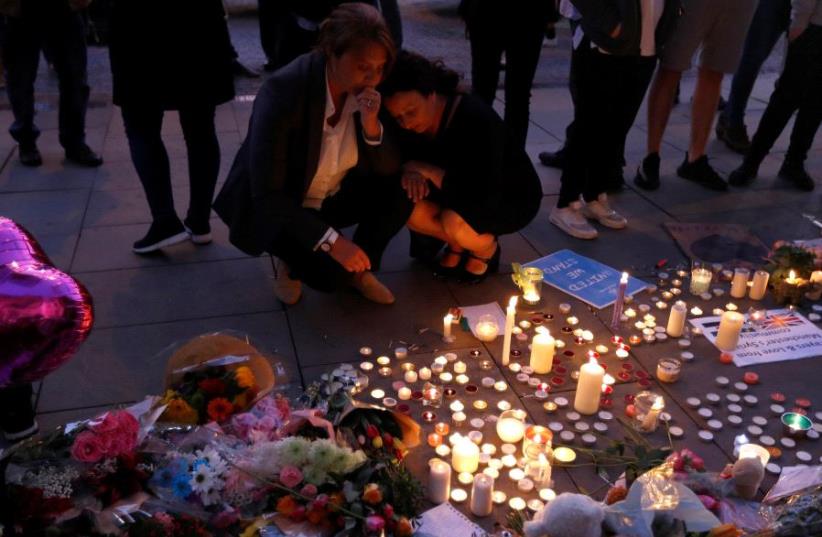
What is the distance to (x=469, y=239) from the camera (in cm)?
312

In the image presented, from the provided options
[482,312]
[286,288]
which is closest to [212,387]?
[286,288]

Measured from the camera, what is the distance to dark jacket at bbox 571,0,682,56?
3.30 metres

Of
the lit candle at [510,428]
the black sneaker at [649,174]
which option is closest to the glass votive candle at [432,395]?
the lit candle at [510,428]

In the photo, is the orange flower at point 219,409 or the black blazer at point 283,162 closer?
the orange flower at point 219,409

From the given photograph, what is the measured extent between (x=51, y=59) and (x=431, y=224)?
2472 mm

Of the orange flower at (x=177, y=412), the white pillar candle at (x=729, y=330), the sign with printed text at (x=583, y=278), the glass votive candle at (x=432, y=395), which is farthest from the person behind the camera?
the sign with printed text at (x=583, y=278)

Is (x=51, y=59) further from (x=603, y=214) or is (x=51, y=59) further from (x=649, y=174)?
(x=649, y=174)

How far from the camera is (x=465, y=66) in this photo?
7.66 meters

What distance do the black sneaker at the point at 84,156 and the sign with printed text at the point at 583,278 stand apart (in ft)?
8.60

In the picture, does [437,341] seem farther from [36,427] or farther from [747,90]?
[747,90]

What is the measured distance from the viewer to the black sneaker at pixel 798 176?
4.40 m

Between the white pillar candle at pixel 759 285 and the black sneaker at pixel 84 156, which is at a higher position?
the white pillar candle at pixel 759 285

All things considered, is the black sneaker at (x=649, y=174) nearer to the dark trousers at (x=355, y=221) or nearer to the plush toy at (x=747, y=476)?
the dark trousers at (x=355, y=221)

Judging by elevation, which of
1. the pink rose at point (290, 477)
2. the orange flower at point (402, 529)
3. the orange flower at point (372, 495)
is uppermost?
the pink rose at point (290, 477)
